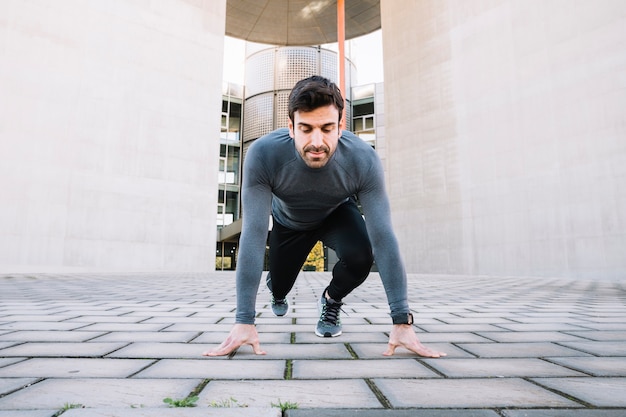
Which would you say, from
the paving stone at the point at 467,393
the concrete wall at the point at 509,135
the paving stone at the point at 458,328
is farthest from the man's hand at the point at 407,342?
the concrete wall at the point at 509,135

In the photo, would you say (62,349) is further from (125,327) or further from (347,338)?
(347,338)

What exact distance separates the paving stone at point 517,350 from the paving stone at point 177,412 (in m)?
1.18

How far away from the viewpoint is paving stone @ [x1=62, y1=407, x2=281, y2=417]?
1104mm

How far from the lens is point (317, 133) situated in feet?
6.13

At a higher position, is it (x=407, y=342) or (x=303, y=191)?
(x=303, y=191)

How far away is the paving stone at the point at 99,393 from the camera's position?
1.22 meters

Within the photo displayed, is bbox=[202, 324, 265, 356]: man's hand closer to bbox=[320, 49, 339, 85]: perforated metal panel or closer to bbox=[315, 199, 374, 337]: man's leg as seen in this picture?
bbox=[315, 199, 374, 337]: man's leg

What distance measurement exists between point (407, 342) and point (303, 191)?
35.1 inches

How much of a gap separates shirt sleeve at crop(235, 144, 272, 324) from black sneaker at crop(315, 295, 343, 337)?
0.62 m

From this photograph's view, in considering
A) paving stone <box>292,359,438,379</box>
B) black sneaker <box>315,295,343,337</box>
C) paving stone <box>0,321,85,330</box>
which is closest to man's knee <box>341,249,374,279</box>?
black sneaker <box>315,295,343,337</box>

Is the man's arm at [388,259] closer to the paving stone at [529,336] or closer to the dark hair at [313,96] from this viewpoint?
the dark hair at [313,96]

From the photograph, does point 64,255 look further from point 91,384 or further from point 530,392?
point 530,392

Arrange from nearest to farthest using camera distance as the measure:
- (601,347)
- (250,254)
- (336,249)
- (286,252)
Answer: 1. (250,254)
2. (601,347)
3. (336,249)
4. (286,252)

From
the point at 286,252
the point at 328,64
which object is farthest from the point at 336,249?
the point at 328,64
